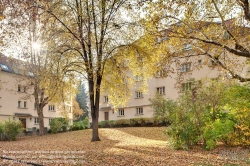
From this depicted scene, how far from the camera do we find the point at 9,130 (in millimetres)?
23359

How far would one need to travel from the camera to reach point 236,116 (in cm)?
1066

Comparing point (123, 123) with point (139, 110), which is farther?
point (139, 110)

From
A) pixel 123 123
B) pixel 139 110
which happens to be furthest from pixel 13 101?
pixel 139 110

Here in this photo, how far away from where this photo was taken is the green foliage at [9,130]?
23.3 m

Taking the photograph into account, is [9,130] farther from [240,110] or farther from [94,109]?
[240,110]

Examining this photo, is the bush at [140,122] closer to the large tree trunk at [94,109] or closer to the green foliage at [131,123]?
the green foliage at [131,123]

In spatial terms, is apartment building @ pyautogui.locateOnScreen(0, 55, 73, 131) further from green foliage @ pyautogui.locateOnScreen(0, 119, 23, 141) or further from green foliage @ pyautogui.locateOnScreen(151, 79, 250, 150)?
green foliage @ pyautogui.locateOnScreen(151, 79, 250, 150)

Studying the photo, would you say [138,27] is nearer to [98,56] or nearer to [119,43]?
[119,43]

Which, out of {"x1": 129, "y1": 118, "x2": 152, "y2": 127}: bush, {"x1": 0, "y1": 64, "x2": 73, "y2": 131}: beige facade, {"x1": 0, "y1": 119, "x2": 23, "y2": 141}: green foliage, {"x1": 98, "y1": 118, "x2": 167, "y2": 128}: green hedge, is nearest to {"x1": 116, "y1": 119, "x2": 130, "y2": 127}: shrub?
{"x1": 98, "y1": 118, "x2": 167, "y2": 128}: green hedge

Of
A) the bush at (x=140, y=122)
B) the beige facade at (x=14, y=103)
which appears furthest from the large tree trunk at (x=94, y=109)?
the beige facade at (x=14, y=103)

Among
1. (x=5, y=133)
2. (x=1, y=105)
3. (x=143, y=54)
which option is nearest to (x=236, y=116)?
(x=143, y=54)

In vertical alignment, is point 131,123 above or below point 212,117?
below

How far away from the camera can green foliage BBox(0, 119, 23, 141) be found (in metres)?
23.3

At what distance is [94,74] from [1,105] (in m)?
25.3
